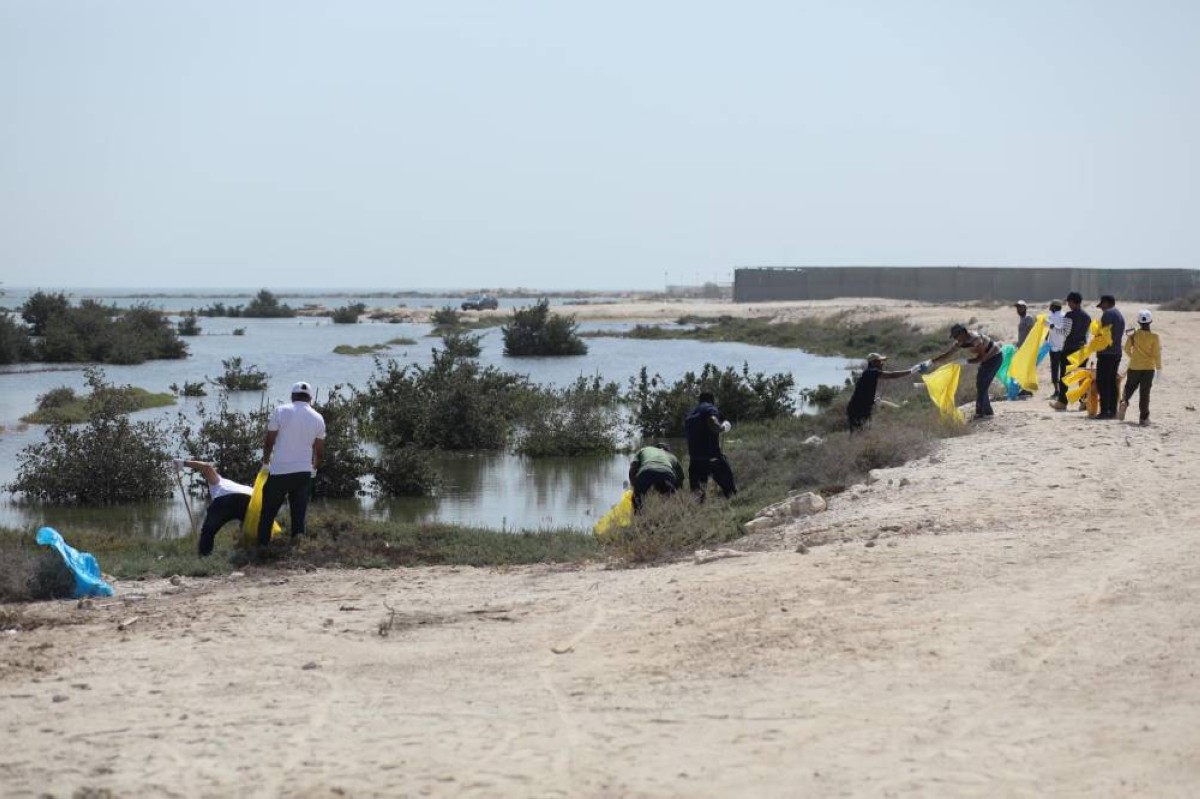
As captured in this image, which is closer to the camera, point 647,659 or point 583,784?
point 583,784

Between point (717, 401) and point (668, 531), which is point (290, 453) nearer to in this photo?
point (668, 531)

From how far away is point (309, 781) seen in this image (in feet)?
18.8

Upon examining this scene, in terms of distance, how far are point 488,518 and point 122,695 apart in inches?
370

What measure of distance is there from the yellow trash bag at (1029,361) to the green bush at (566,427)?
7.09 metres

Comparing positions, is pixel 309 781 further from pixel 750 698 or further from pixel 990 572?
pixel 990 572

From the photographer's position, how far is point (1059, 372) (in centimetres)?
1817

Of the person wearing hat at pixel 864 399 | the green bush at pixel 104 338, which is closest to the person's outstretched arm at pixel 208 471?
the person wearing hat at pixel 864 399

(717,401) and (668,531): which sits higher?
(668,531)

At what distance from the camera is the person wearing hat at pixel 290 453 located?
36.0ft

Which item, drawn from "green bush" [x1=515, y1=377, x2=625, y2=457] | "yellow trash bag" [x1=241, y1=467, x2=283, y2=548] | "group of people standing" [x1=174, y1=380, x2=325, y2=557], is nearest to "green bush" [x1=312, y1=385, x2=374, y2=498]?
"green bush" [x1=515, y1=377, x2=625, y2=457]

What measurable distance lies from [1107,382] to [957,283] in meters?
68.9

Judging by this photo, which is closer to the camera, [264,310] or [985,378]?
[985,378]

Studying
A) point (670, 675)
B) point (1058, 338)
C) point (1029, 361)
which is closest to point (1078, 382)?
point (1058, 338)

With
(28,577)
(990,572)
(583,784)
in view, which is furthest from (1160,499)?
(28,577)
